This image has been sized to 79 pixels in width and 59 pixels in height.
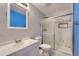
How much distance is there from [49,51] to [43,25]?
0.94 ft

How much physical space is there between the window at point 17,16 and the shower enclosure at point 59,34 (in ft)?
0.70

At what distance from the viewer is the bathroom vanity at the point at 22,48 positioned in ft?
3.40

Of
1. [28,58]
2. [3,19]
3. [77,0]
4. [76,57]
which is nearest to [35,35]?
[28,58]

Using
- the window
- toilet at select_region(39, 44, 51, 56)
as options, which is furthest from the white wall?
toilet at select_region(39, 44, 51, 56)

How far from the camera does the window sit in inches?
42.9

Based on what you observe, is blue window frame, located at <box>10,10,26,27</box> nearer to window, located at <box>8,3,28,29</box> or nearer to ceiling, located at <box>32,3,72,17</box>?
window, located at <box>8,3,28,29</box>

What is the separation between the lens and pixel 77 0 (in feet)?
3.81

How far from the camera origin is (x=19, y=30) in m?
1.13

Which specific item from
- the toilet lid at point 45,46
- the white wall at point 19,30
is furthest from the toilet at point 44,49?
the white wall at point 19,30

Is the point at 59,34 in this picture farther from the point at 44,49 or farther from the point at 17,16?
the point at 17,16

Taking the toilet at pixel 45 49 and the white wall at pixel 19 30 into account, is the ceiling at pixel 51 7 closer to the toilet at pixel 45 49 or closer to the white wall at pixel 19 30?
the white wall at pixel 19 30

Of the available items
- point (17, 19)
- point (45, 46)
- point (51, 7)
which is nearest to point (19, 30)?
point (17, 19)

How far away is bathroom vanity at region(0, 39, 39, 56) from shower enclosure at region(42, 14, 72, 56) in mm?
126

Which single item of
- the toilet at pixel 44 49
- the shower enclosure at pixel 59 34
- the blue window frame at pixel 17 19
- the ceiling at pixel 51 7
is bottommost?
the toilet at pixel 44 49
